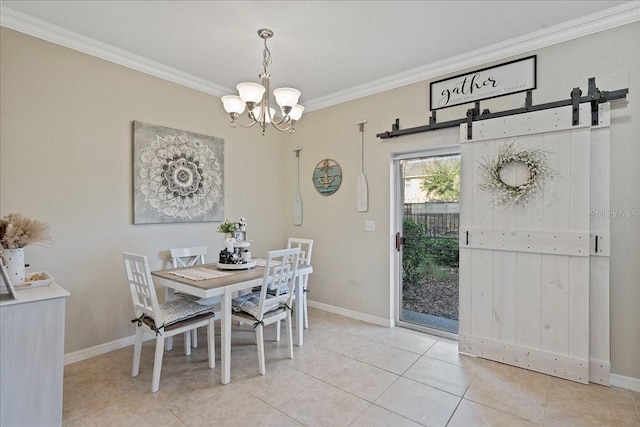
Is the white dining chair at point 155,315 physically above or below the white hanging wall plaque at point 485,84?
below

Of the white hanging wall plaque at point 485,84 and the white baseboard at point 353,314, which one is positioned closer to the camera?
the white hanging wall plaque at point 485,84

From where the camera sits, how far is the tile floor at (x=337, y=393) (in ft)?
6.45

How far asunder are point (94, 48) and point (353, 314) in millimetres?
3766

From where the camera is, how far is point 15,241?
193 cm

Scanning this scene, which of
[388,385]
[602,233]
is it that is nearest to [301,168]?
[388,385]

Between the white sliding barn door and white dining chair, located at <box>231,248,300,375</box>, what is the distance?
63.2 inches

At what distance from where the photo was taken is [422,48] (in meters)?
2.86

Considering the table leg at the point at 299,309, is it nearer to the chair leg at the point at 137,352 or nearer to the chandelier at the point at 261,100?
the chair leg at the point at 137,352

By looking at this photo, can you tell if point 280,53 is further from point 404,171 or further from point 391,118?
point 404,171

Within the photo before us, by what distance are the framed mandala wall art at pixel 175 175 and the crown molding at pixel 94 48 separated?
548 millimetres

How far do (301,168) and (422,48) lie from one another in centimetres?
215

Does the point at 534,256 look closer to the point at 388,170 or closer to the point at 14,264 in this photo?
the point at 388,170

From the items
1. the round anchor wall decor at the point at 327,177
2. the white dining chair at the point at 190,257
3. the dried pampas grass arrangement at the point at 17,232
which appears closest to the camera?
the dried pampas grass arrangement at the point at 17,232

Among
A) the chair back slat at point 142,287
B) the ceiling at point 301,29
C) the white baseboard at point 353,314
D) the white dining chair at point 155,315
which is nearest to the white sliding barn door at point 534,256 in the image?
the ceiling at point 301,29
